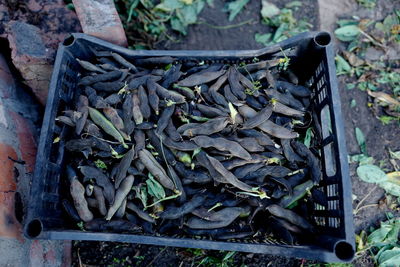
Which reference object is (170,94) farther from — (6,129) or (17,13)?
(17,13)

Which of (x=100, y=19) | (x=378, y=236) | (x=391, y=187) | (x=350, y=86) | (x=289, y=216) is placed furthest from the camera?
(x=350, y=86)

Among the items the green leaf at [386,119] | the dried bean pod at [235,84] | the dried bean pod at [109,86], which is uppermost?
the dried bean pod at [109,86]

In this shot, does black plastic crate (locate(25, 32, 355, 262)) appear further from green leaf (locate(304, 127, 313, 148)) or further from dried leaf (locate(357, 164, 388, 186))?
dried leaf (locate(357, 164, 388, 186))

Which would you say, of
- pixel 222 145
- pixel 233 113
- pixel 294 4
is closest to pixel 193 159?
pixel 222 145

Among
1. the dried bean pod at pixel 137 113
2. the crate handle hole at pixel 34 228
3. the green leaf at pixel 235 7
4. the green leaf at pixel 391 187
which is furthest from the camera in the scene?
the green leaf at pixel 235 7

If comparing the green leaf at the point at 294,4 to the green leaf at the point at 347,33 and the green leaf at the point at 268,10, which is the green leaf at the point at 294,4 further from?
the green leaf at the point at 347,33

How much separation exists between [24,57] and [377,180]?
2.61 metres

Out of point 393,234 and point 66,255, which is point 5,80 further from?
point 393,234

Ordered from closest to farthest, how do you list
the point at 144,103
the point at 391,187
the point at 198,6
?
the point at 144,103
the point at 391,187
the point at 198,6

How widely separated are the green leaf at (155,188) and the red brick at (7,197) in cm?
77

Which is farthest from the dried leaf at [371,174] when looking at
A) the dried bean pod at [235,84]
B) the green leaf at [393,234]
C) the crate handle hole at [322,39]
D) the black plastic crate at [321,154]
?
the dried bean pod at [235,84]

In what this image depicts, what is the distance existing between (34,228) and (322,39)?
1.98 meters

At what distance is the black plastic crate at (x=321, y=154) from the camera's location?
1873mm

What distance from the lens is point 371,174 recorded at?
2.74 meters
